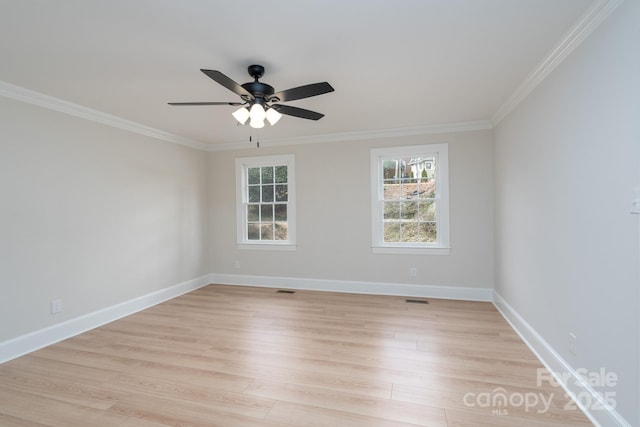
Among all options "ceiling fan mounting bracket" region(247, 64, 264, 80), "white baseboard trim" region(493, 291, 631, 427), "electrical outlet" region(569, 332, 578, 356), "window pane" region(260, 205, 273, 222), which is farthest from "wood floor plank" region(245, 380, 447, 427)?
"window pane" region(260, 205, 273, 222)

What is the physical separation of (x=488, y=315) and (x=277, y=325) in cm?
258

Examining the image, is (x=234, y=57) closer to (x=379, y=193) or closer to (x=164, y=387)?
(x=164, y=387)

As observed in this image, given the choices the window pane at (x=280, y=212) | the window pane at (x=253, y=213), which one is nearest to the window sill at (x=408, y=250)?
the window pane at (x=280, y=212)

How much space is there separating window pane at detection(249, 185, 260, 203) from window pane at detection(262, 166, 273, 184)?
190 mm

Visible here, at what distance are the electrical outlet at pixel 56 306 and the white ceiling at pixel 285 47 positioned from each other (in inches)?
83.3

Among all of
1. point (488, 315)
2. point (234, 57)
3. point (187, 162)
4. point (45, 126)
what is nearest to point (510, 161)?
point (488, 315)

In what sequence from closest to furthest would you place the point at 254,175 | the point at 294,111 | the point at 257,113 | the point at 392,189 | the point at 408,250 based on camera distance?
1. the point at 257,113
2. the point at 294,111
3. the point at 408,250
4. the point at 392,189
5. the point at 254,175

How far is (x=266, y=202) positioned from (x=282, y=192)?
0.35 metres

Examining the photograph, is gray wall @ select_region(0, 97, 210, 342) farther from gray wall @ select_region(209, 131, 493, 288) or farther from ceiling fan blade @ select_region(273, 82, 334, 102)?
ceiling fan blade @ select_region(273, 82, 334, 102)

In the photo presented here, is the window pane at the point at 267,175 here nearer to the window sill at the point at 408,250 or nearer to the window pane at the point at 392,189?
the window pane at the point at 392,189

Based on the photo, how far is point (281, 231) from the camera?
5.14 meters

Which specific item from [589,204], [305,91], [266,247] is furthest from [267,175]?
[589,204]

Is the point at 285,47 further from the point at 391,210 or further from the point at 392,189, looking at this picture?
the point at 391,210

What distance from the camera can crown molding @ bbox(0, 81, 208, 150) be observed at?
277 centimetres
